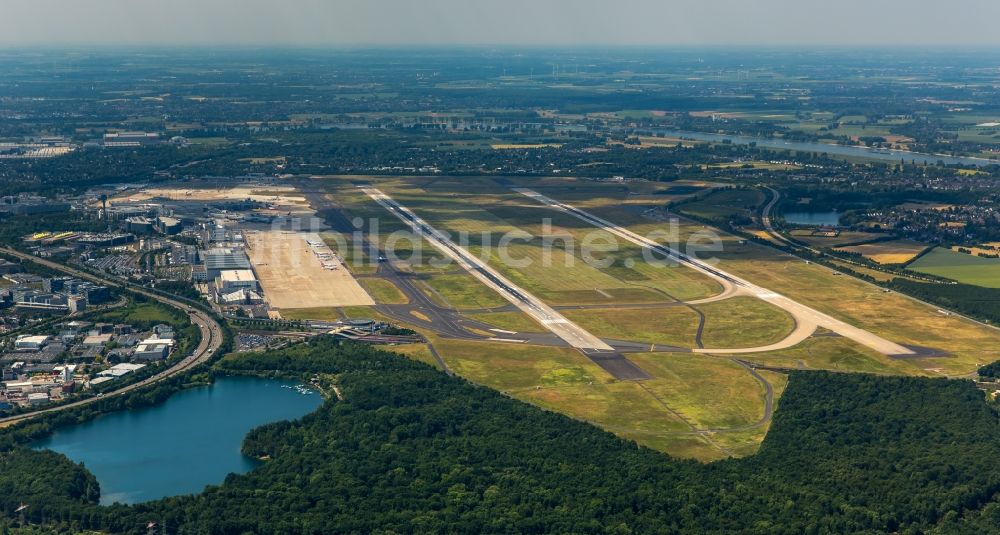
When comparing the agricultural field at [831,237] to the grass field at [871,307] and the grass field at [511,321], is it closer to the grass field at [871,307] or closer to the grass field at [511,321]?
the grass field at [871,307]

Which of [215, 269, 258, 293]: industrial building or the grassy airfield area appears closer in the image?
the grassy airfield area

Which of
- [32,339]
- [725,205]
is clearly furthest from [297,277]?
[725,205]

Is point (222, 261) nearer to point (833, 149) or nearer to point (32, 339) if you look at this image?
point (32, 339)

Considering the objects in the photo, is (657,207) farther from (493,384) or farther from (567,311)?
(493,384)

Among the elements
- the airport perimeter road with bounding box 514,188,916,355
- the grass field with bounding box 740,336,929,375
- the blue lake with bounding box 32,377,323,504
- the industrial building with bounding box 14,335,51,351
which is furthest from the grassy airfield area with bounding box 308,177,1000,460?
the industrial building with bounding box 14,335,51,351

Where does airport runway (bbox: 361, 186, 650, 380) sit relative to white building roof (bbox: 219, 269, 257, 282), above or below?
below

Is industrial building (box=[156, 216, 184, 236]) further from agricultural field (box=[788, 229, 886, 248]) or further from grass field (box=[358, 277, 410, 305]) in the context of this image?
agricultural field (box=[788, 229, 886, 248])

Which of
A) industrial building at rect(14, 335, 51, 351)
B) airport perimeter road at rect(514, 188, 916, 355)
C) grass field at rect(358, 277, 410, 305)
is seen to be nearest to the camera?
industrial building at rect(14, 335, 51, 351)

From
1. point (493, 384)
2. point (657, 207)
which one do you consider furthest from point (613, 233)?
point (493, 384)
